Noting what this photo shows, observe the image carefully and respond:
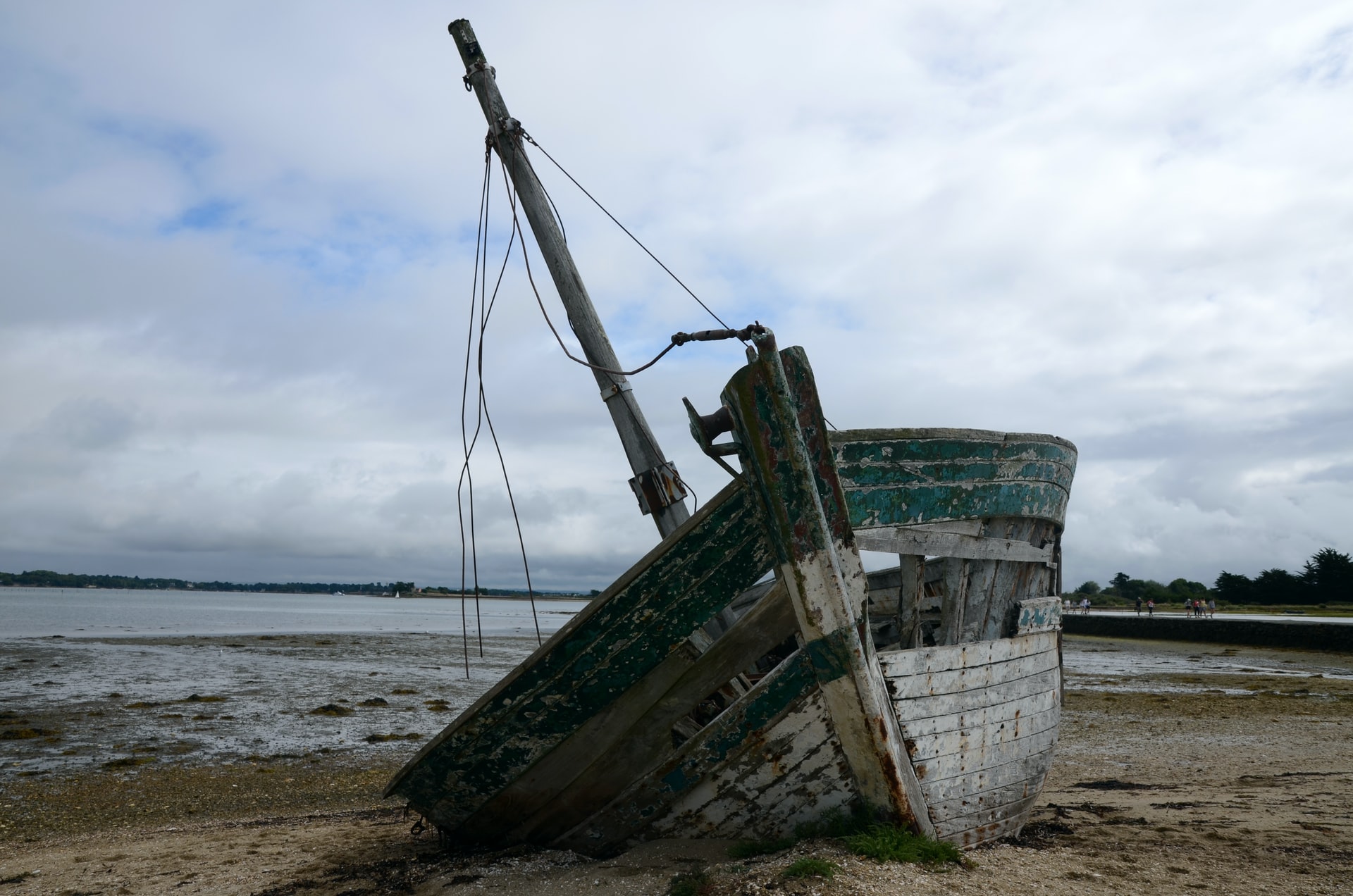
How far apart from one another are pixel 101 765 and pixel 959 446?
1114cm

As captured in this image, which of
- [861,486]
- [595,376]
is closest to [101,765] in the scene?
[595,376]

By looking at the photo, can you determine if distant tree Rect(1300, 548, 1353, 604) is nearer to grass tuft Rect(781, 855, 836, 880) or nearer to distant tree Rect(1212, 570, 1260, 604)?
distant tree Rect(1212, 570, 1260, 604)

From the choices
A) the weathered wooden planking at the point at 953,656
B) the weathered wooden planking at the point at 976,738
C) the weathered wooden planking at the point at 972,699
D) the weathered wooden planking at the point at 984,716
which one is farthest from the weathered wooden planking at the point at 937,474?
the weathered wooden planking at the point at 976,738

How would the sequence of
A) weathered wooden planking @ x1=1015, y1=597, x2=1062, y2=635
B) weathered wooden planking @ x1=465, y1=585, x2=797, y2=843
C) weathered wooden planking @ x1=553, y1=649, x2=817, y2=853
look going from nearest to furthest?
weathered wooden planking @ x1=553, y1=649, x2=817, y2=853
weathered wooden planking @ x1=465, y1=585, x2=797, y2=843
weathered wooden planking @ x1=1015, y1=597, x2=1062, y2=635

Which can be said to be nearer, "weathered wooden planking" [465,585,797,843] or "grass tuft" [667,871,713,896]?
"grass tuft" [667,871,713,896]

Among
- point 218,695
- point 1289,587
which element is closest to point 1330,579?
point 1289,587

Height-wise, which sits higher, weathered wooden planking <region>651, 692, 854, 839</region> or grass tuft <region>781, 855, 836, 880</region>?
weathered wooden planking <region>651, 692, 854, 839</region>

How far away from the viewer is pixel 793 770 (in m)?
4.56

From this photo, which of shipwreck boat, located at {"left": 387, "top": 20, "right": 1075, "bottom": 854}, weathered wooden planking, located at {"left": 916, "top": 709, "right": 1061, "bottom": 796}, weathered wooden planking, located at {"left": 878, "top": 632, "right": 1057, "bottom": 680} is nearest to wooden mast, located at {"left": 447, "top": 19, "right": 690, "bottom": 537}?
shipwreck boat, located at {"left": 387, "top": 20, "right": 1075, "bottom": 854}

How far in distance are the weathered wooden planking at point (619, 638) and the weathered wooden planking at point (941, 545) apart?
1.92ft

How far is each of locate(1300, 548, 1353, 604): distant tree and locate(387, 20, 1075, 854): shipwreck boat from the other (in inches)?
2490

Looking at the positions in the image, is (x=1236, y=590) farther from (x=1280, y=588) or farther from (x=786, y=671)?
(x=786, y=671)

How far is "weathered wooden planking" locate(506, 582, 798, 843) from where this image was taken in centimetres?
452

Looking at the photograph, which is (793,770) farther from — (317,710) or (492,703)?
(317,710)
